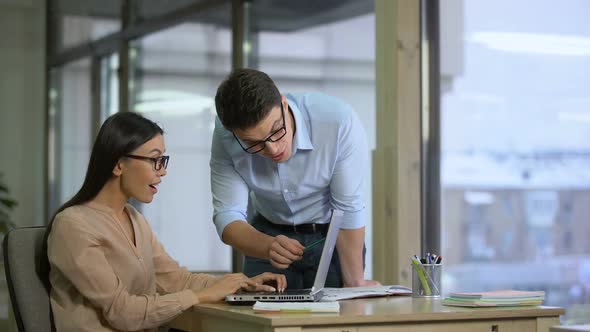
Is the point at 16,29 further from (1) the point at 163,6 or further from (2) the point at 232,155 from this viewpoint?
(2) the point at 232,155

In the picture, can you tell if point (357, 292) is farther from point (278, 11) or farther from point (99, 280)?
point (278, 11)

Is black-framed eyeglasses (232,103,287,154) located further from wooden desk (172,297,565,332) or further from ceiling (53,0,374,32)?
→ ceiling (53,0,374,32)

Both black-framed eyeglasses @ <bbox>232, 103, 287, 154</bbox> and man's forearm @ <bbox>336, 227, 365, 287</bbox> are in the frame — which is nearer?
black-framed eyeglasses @ <bbox>232, 103, 287, 154</bbox>

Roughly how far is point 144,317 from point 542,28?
6.71 ft

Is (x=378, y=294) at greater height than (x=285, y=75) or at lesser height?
lesser

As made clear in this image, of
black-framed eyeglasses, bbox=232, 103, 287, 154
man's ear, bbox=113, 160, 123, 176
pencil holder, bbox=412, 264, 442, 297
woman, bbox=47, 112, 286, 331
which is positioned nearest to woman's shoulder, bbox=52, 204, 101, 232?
woman, bbox=47, 112, 286, 331

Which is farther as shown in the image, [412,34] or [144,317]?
[412,34]

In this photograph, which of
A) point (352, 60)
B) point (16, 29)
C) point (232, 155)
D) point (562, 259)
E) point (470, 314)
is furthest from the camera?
point (16, 29)

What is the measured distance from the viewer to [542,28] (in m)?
3.49

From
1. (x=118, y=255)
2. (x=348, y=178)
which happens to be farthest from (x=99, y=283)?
(x=348, y=178)

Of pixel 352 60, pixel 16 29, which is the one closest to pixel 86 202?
pixel 352 60

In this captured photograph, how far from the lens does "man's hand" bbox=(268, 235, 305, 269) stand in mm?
2471

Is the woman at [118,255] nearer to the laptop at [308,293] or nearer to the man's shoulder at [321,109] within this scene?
the laptop at [308,293]

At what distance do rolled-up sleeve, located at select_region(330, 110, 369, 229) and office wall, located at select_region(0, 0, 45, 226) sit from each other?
578 centimetres
